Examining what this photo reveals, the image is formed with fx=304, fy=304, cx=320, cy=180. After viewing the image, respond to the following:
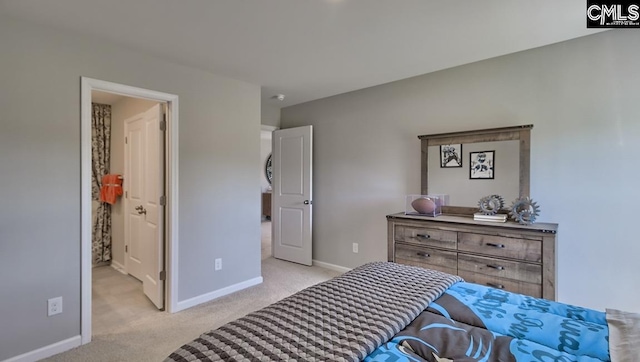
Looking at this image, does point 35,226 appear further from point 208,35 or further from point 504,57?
point 504,57

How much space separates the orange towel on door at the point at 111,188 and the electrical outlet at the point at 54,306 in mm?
2061

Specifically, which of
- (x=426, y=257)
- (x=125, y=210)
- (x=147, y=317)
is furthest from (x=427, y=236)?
(x=125, y=210)

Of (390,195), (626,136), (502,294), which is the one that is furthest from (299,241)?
(626,136)

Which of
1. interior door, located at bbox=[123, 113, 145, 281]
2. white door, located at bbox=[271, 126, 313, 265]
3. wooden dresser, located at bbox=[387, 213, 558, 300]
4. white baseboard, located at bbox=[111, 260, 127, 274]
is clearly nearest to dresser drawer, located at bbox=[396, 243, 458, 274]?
wooden dresser, located at bbox=[387, 213, 558, 300]

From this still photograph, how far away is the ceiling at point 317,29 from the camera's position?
1.91m

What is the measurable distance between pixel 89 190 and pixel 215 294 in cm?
154

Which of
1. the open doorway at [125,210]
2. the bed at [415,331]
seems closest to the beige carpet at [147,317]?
the open doorway at [125,210]

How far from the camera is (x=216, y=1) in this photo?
72.9 inches

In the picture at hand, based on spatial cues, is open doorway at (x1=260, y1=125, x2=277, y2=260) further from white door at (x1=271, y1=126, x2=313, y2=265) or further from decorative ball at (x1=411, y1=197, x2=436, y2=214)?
decorative ball at (x1=411, y1=197, x2=436, y2=214)

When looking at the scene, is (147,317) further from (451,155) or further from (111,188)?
(451,155)

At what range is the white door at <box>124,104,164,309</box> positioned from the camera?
289cm

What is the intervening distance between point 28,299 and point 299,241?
2816 mm

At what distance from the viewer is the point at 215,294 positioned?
3166 mm

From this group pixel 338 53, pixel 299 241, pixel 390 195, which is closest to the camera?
pixel 338 53
